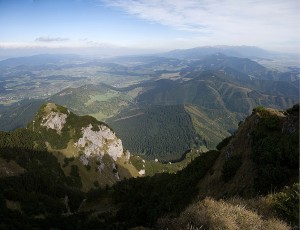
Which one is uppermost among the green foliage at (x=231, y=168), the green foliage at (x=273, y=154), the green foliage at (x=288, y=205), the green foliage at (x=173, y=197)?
the green foliage at (x=288, y=205)

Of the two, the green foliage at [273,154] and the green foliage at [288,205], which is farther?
the green foliage at [273,154]

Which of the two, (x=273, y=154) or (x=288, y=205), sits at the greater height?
(x=288, y=205)

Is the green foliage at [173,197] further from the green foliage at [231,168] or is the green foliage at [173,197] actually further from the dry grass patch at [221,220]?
the dry grass patch at [221,220]

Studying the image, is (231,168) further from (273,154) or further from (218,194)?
(273,154)

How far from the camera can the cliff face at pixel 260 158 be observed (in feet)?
97.5

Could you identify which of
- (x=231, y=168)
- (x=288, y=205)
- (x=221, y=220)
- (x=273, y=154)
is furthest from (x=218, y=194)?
(x=221, y=220)

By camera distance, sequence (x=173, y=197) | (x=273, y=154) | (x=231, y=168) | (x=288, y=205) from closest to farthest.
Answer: (x=288, y=205) → (x=273, y=154) → (x=231, y=168) → (x=173, y=197)

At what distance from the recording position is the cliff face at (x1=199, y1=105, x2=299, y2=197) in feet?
97.5

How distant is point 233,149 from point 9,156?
5584 inches

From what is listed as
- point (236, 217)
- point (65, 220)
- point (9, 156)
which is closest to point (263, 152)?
point (236, 217)

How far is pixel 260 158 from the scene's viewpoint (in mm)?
36688

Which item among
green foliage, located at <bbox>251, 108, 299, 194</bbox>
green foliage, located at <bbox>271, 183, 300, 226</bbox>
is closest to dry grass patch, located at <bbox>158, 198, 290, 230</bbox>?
green foliage, located at <bbox>271, 183, 300, 226</bbox>

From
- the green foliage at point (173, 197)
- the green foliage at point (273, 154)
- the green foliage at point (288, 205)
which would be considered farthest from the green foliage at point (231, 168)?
the green foliage at point (288, 205)

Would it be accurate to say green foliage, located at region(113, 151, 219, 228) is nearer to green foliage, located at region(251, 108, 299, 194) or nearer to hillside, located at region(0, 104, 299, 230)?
Answer: hillside, located at region(0, 104, 299, 230)
